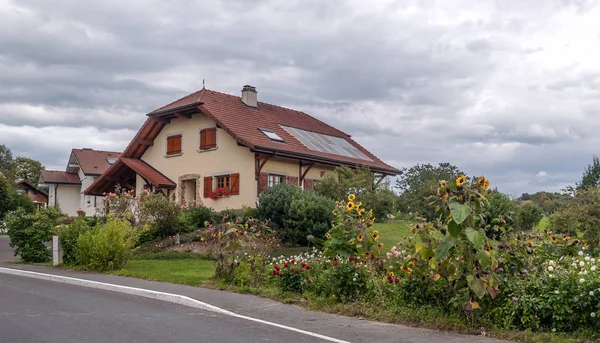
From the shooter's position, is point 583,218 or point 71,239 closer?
point 71,239

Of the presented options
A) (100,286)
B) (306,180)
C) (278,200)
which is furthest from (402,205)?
(100,286)

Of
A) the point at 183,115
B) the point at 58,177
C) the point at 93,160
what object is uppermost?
the point at 93,160

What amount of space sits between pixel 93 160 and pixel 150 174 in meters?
28.9

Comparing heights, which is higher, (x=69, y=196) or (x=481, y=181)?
(x=69, y=196)

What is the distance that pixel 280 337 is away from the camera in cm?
903

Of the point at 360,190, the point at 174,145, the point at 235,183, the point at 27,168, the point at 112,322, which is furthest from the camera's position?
the point at 27,168

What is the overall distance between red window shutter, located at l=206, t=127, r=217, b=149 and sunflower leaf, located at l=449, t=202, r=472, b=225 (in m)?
23.7

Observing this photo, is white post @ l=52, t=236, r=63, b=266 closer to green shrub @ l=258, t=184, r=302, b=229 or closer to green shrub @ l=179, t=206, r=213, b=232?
green shrub @ l=179, t=206, r=213, b=232

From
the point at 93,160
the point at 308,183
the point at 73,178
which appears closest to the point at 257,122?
the point at 308,183

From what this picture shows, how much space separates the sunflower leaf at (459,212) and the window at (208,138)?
23.7 m

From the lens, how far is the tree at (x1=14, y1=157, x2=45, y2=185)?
99.4m

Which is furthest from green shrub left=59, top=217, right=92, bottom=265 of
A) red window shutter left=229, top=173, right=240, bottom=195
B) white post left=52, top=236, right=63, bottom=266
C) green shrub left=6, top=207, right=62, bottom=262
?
red window shutter left=229, top=173, right=240, bottom=195

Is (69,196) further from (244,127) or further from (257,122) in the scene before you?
(244,127)

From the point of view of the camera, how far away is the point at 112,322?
983 centimetres
